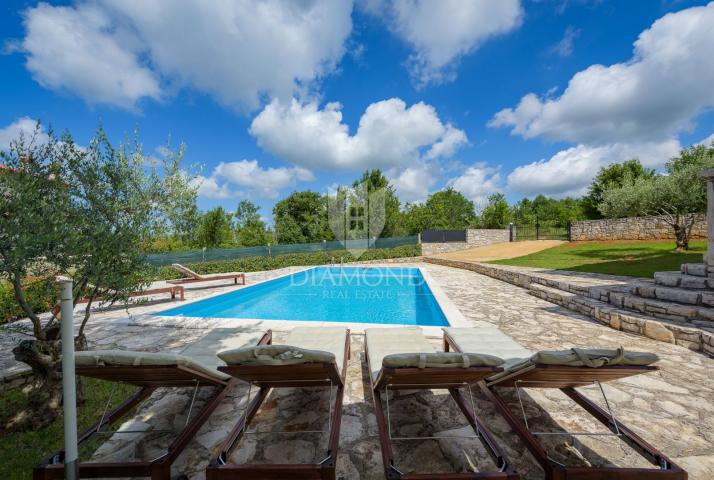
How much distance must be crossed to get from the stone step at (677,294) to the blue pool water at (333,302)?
12.6 ft

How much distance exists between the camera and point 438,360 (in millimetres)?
1989

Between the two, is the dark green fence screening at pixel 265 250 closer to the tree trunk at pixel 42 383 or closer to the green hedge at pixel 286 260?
the green hedge at pixel 286 260

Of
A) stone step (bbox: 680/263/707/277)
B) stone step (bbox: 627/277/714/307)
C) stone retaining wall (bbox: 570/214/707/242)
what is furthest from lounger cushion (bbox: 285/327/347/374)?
stone retaining wall (bbox: 570/214/707/242)

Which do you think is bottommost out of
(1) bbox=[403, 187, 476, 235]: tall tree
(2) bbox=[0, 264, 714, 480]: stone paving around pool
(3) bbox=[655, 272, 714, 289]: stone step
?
(2) bbox=[0, 264, 714, 480]: stone paving around pool

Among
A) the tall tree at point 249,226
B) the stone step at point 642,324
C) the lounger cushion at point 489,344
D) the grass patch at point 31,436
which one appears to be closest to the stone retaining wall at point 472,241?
the stone step at point 642,324

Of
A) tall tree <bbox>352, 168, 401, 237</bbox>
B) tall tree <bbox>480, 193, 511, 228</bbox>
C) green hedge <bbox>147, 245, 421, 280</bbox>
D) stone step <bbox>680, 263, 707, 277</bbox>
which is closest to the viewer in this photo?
stone step <bbox>680, 263, 707, 277</bbox>

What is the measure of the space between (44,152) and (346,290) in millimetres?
9251

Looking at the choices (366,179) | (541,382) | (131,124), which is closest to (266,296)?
(131,124)

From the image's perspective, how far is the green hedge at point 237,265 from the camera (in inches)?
115

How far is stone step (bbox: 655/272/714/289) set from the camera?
16.4ft

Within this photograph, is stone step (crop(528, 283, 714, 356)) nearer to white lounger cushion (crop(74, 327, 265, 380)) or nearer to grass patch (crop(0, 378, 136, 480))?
white lounger cushion (crop(74, 327, 265, 380))

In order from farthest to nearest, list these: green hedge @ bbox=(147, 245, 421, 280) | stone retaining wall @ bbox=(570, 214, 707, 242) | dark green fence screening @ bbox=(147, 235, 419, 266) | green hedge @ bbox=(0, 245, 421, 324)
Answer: stone retaining wall @ bbox=(570, 214, 707, 242) < green hedge @ bbox=(147, 245, 421, 280) < dark green fence screening @ bbox=(147, 235, 419, 266) < green hedge @ bbox=(0, 245, 421, 324)

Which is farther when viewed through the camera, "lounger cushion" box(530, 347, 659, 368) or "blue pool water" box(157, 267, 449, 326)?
"blue pool water" box(157, 267, 449, 326)

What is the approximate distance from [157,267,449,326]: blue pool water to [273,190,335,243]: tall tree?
18904mm
